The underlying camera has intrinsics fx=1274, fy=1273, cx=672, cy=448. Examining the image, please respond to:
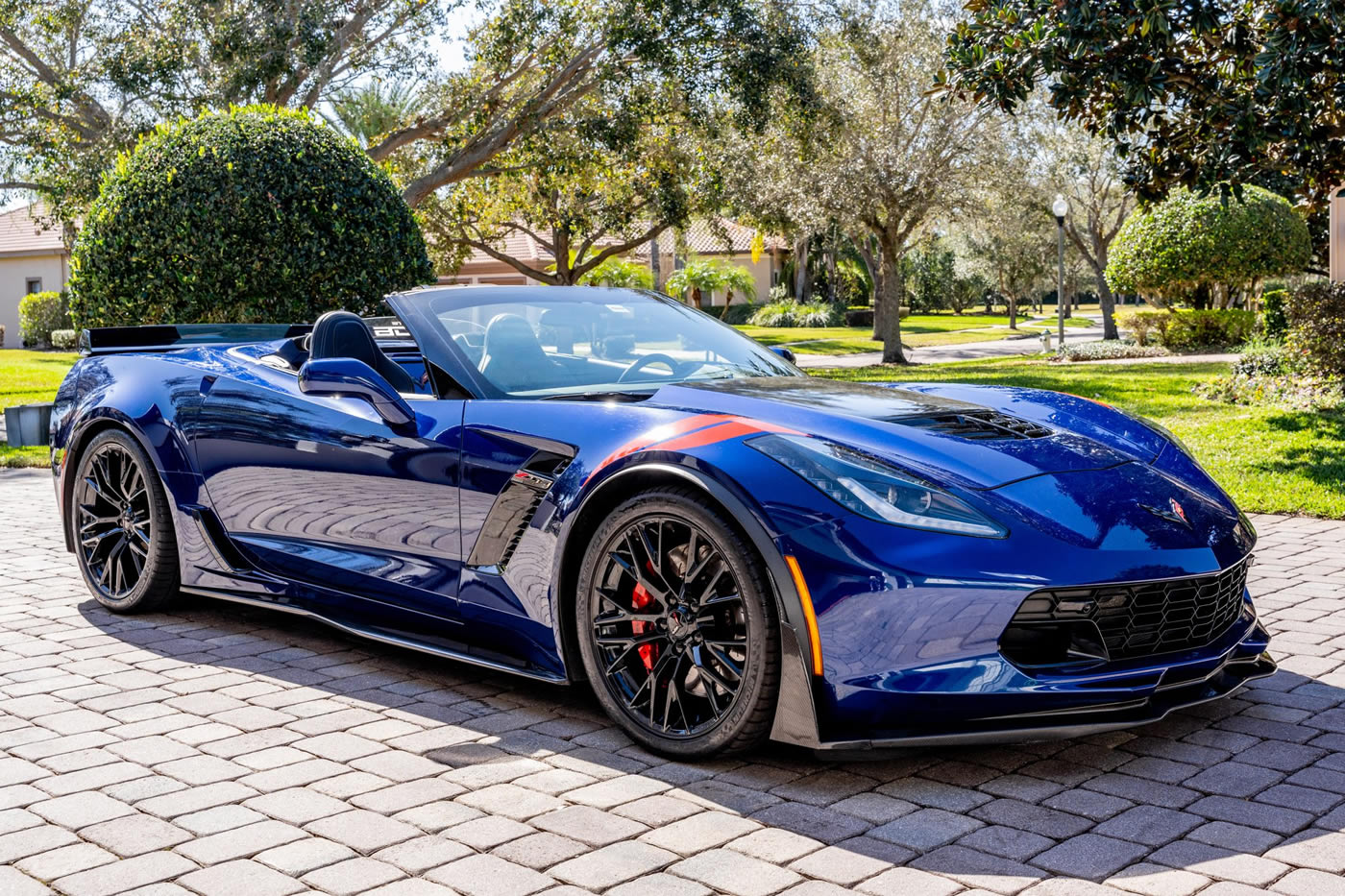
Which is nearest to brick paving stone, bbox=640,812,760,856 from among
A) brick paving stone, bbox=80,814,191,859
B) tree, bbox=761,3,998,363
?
brick paving stone, bbox=80,814,191,859

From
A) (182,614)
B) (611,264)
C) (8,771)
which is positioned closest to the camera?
(8,771)

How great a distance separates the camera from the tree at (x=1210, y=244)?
25.2 metres

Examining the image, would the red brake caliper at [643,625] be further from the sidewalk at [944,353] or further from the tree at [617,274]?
the tree at [617,274]

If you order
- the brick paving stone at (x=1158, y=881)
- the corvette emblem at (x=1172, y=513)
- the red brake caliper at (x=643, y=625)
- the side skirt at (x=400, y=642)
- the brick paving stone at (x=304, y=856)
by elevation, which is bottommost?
the brick paving stone at (x=1158, y=881)

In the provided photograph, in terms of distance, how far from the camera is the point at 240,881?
9.40ft

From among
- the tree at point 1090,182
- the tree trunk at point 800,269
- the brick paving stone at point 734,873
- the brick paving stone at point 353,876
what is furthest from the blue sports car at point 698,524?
the tree trunk at point 800,269

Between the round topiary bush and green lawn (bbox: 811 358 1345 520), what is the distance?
4.68 metres

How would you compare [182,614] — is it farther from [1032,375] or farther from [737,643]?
[1032,375]

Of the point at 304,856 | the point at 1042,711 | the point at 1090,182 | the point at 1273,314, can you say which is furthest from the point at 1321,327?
the point at 1090,182

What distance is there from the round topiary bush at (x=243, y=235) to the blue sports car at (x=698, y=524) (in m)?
5.52

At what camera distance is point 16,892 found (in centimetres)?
283

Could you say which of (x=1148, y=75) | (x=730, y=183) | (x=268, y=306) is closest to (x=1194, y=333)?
(x=730, y=183)

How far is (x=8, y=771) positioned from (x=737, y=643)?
2.13 m

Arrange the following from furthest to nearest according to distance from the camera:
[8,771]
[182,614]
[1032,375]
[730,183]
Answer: [730,183], [1032,375], [182,614], [8,771]
